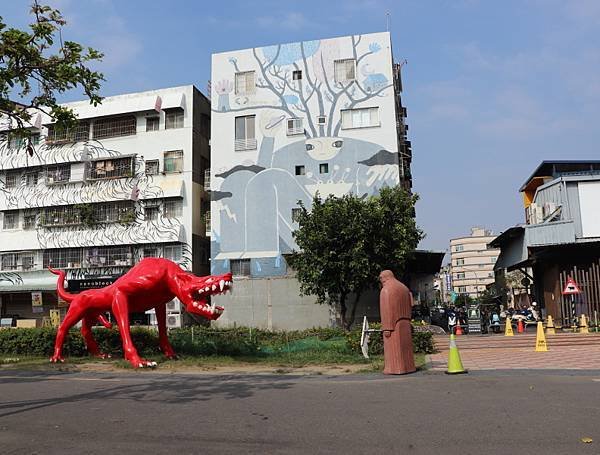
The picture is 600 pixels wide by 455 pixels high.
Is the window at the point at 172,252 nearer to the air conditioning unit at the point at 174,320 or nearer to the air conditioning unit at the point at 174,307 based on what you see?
the air conditioning unit at the point at 174,307

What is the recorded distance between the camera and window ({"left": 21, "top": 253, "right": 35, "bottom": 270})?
34656mm

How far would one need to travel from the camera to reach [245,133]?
3152cm

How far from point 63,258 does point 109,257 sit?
10.9 feet

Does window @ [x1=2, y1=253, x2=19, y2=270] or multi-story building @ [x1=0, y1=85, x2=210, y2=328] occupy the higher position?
multi-story building @ [x1=0, y1=85, x2=210, y2=328]

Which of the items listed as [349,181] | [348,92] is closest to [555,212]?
[349,181]

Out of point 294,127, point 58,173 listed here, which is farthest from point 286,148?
point 58,173

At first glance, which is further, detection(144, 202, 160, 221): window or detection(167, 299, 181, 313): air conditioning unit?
detection(144, 202, 160, 221): window

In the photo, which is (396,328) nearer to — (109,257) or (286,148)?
(286,148)

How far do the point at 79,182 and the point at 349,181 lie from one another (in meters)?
17.2

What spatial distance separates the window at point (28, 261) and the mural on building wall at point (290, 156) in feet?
42.5

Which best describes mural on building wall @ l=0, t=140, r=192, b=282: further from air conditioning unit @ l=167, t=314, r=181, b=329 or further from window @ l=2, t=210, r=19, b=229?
air conditioning unit @ l=167, t=314, r=181, b=329

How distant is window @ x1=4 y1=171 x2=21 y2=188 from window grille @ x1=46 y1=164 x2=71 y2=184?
245 centimetres

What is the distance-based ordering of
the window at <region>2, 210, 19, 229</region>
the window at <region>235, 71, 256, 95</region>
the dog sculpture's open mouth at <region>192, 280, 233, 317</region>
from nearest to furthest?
the dog sculpture's open mouth at <region>192, 280, 233, 317</region> → the window at <region>235, 71, 256, 95</region> → the window at <region>2, 210, 19, 229</region>

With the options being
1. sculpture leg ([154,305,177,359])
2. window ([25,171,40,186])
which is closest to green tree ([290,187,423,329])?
sculpture leg ([154,305,177,359])
